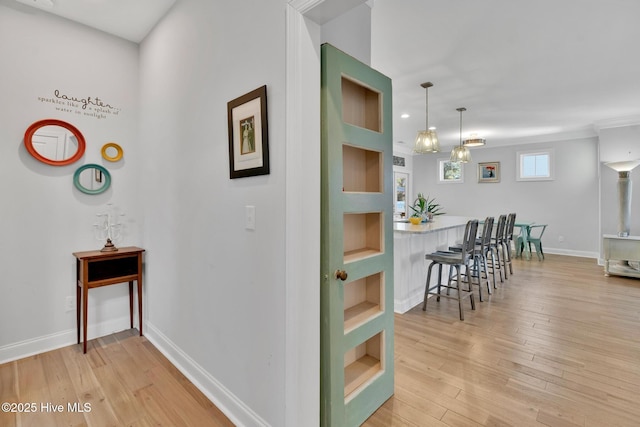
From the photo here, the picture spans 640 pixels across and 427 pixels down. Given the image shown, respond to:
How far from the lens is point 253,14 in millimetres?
1593

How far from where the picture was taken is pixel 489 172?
7.67 m

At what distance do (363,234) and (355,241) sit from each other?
0.09 meters

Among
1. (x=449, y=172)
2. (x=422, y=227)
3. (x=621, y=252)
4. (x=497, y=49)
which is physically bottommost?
(x=621, y=252)

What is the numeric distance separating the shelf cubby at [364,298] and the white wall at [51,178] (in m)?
2.27

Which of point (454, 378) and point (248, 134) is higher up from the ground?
point (248, 134)

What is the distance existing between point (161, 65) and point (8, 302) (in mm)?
2214

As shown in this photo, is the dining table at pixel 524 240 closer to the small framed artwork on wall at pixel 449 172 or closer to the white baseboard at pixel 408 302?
the small framed artwork on wall at pixel 449 172

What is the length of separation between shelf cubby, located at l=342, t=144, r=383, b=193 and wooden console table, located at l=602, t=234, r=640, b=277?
531 cm

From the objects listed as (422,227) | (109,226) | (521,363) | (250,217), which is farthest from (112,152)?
(521,363)

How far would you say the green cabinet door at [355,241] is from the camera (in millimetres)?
1484

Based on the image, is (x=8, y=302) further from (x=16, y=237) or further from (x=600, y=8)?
(x=600, y=8)

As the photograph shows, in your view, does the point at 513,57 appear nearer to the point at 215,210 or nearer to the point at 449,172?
the point at 215,210

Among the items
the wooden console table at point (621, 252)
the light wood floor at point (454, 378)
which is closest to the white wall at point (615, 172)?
the wooden console table at point (621, 252)

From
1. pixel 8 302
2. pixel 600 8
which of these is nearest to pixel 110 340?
pixel 8 302
